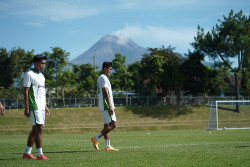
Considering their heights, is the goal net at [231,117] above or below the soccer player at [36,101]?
below

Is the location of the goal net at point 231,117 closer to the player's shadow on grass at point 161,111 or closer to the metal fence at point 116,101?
the player's shadow on grass at point 161,111

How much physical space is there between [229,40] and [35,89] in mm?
47924

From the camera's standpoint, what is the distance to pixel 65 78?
2301 inches

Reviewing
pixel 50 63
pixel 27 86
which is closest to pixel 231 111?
pixel 27 86

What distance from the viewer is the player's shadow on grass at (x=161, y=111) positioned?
158ft

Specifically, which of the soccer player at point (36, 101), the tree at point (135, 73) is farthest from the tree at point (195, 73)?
the soccer player at point (36, 101)

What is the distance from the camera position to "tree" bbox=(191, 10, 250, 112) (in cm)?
5178

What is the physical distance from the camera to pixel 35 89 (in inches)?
309

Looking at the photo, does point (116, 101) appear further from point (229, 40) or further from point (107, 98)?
point (107, 98)

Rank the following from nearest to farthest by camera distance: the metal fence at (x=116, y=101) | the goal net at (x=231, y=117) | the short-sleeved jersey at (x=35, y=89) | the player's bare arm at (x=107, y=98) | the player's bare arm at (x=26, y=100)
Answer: the player's bare arm at (x=26, y=100) → the short-sleeved jersey at (x=35, y=89) → the player's bare arm at (x=107, y=98) → the goal net at (x=231, y=117) → the metal fence at (x=116, y=101)

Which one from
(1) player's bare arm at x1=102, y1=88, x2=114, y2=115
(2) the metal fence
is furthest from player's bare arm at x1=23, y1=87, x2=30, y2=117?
(2) the metal fence

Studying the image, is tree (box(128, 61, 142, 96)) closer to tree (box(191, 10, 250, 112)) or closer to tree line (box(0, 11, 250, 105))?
tree line (box(0, 11, 250, 105))

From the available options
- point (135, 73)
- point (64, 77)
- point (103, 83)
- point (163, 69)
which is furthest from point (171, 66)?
point (103, 83)

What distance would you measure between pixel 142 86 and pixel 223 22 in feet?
60.4
